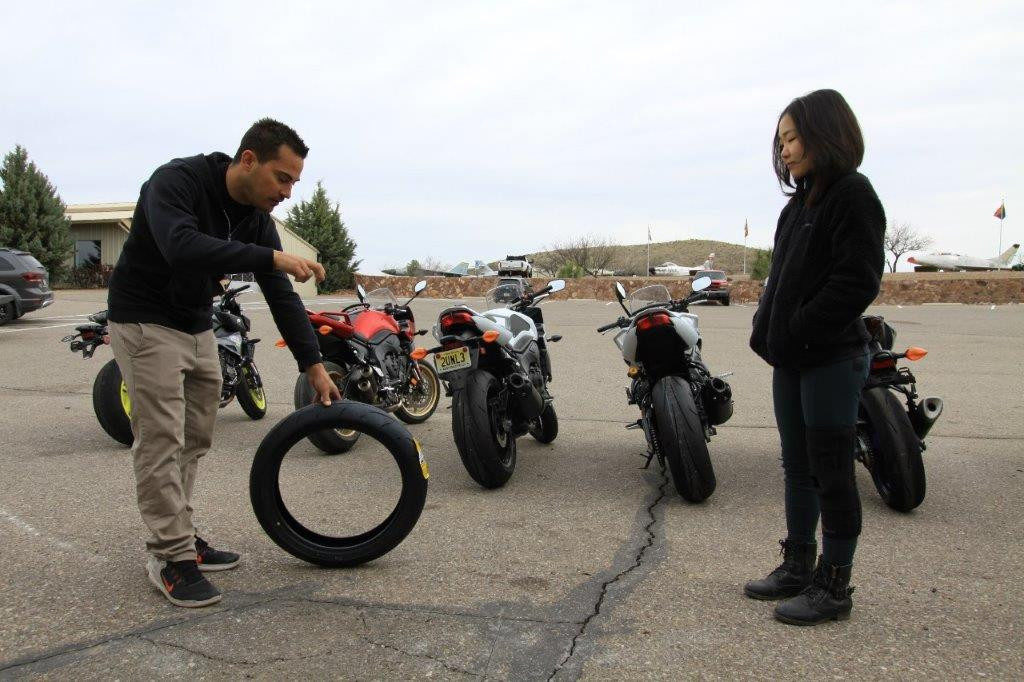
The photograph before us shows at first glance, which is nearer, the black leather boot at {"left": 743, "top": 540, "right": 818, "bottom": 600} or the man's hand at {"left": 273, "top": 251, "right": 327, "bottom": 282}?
the man's hand at {"left": 273, "top": 251, "right": 327, "bottom": 282}

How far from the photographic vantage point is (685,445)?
477 cm

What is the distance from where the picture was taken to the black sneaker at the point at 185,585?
3340mm

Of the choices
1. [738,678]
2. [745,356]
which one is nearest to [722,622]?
[738,678]

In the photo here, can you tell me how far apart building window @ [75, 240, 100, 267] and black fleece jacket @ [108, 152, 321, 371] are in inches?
1486

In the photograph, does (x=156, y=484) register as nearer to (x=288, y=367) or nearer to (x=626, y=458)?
(x=626, y=458)

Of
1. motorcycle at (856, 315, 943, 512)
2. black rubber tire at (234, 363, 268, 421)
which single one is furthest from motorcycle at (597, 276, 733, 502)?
black rubber tire at (234, 363, 268, 421)

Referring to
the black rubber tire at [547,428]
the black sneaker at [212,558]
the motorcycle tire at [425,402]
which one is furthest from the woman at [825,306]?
the motorcycle tire at [425,402]

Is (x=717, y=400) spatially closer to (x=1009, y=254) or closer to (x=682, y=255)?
(x=1009, y=254)

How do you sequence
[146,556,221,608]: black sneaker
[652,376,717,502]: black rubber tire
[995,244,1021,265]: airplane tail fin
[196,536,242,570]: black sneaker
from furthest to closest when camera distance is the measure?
[995,244,1021,265]: airplane tail fin < [652,376,717,502]: black rubber tire < [196,536,242,570]: black sneaker < [146,556,221,608]: black sneaker

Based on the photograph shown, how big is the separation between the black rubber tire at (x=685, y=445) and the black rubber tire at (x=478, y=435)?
38.8 inches

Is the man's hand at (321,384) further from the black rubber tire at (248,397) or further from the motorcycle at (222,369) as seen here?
the black rubber tire at (248,397)

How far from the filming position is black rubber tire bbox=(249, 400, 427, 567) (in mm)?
3820

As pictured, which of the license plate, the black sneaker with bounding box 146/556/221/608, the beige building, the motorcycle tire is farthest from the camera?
the beige building

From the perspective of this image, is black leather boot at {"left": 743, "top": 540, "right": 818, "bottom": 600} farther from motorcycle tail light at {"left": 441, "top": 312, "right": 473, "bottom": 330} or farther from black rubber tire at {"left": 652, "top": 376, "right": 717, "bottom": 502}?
motorcycle tail light at {"left": 441, "top": 312, "right": 473, "bottom": 330}
